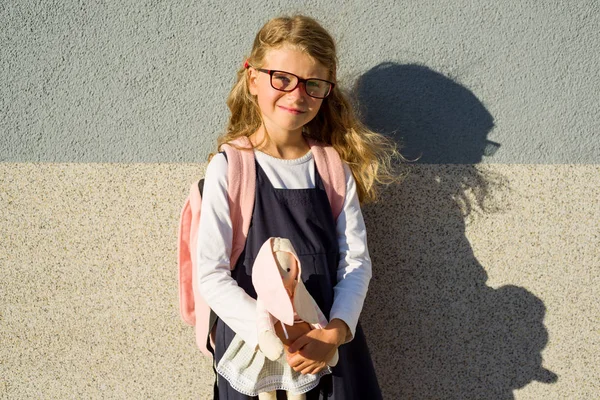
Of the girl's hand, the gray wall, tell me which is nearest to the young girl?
the girl's hand

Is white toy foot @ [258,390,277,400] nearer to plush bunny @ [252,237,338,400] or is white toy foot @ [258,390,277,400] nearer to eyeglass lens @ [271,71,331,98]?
plush bunny @ [252,237,338,400]

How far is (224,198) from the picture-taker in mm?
1876

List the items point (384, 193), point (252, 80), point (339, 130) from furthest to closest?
point (384, 193) < point (339, 130) < point (252, 80)

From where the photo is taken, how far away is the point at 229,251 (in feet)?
6.10

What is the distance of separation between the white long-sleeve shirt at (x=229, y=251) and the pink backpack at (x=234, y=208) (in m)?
0.03

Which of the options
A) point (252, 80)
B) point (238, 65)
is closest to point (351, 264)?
point (252, 80)

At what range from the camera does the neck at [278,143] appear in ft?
6.64

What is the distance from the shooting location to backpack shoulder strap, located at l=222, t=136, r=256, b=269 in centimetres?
189

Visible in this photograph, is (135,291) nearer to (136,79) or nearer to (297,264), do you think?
(136,79)

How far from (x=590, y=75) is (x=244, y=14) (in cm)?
138

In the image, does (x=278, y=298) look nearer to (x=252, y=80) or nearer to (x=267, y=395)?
(x=267, y=395)

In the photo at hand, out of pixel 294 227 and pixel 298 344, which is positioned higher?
pixel 294 227

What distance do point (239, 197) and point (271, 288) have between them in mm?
420

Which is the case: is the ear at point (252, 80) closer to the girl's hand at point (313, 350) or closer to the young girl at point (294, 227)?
the young girl at point (294, 227)
